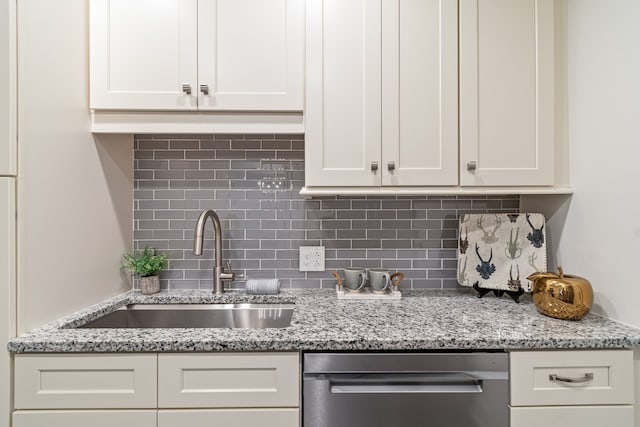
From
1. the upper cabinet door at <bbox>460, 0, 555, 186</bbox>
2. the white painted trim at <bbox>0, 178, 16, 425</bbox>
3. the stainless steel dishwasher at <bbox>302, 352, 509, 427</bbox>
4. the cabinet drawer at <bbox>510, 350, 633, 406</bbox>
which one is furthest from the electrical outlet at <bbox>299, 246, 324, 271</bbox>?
the white painted trim at <bbox>0, 178, 16, 425</bbox>

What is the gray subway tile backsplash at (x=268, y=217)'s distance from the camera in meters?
1.76

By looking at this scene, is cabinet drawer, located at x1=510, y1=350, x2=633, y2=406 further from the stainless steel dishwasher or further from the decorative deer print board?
the decorative deer print board

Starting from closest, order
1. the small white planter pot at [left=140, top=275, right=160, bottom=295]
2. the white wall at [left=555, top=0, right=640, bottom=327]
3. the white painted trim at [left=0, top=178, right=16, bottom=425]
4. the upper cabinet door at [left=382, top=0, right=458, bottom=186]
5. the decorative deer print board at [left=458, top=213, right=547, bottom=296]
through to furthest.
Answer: the white painted trim at [left=0, top=178, right=16, bottom=425] → the white wall at [left=555, top=0, right=640, bottom=327] → the upper cabinet door at [left=382, top=0, right=458, bottom=186] → the decorative deer print board at [left=458, top=213, right=547, bottom=296] → the small white planter pot at [left=140, top=275, right=160, bottom=295]

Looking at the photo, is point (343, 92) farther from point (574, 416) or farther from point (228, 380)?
point (574, 416)

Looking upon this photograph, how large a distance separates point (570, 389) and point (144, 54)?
1.95 meters

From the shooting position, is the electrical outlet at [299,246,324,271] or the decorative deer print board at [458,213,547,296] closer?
the decorative deer print board at [458,213,547,296]

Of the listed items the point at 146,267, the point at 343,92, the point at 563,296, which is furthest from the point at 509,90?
the point at 146,267

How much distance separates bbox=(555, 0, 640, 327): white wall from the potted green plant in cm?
183

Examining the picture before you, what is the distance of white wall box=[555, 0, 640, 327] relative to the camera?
1.20 m

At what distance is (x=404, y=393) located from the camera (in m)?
1.12

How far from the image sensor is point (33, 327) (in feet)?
3.83

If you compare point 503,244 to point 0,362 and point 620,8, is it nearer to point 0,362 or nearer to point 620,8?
point 620,8

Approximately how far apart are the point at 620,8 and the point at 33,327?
2269 millimetres

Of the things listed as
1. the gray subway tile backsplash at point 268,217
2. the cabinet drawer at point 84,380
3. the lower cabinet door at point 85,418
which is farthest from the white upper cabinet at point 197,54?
the lower cabinet door at point 85,418
